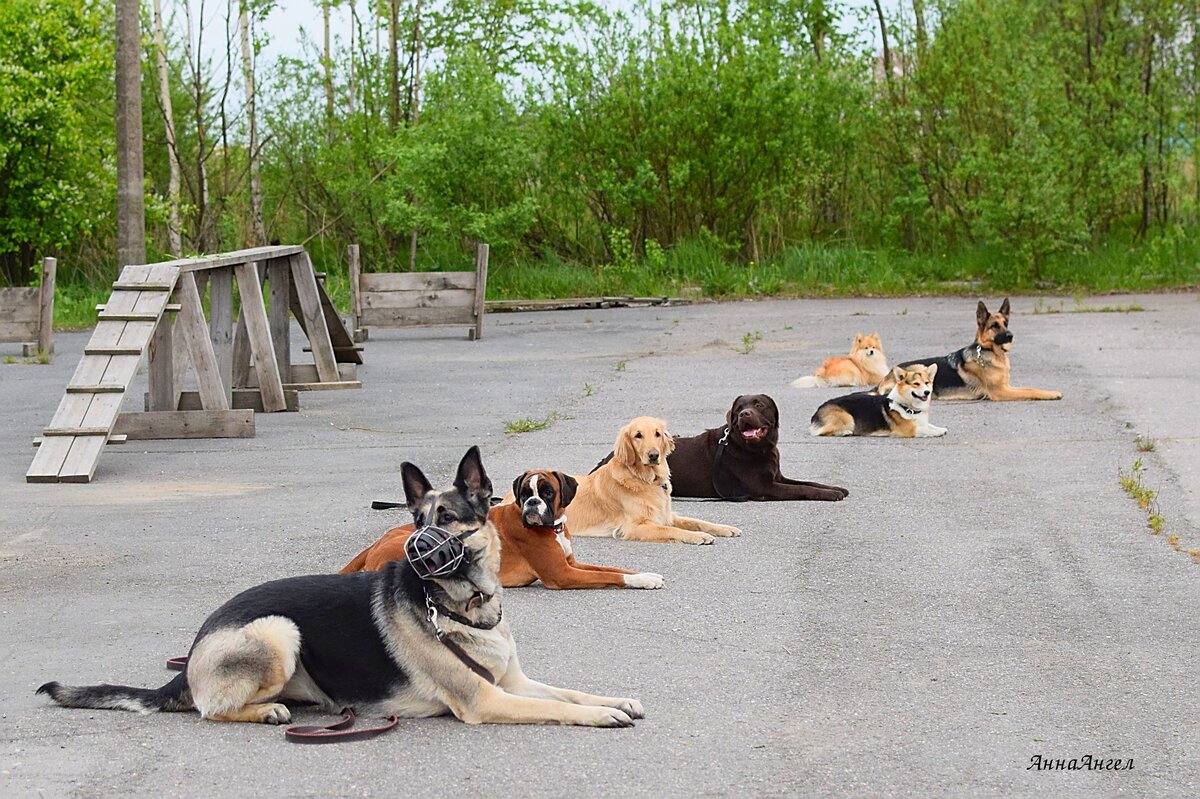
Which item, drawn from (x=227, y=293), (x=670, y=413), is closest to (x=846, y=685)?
(x=670, y=413)

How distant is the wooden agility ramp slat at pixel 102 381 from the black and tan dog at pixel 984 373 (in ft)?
23.2

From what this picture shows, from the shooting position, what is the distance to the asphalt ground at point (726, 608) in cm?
493

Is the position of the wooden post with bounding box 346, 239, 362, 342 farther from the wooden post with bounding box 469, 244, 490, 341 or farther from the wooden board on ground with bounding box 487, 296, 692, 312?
the wooden board on ground with bounding box 487, 296, 692, 312

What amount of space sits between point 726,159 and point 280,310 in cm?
1576

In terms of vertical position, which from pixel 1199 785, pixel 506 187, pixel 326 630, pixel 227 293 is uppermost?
pixel 506 187

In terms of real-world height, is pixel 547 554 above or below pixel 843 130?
below

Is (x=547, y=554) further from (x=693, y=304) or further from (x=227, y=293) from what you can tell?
(x=693, y=304)

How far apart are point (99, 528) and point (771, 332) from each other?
14.7 metres

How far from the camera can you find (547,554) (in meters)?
7.30

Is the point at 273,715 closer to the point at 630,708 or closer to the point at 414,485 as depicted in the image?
the point at 414,485

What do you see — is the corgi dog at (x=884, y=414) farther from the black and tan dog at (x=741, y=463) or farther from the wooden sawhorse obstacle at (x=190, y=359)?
the wooden sawhorse obstacle at (x=190, y=359)

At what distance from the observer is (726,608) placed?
23.2ft

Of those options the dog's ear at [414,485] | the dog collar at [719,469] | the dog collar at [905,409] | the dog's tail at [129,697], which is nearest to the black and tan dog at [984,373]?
the dog collar at [905,409]

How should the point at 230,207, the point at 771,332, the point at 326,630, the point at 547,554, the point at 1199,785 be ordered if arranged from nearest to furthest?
1. the point at 1199,785
2. the point at 326,630
3. the point at 547,554
4. the point at 771,332
5. the point at 230,207
